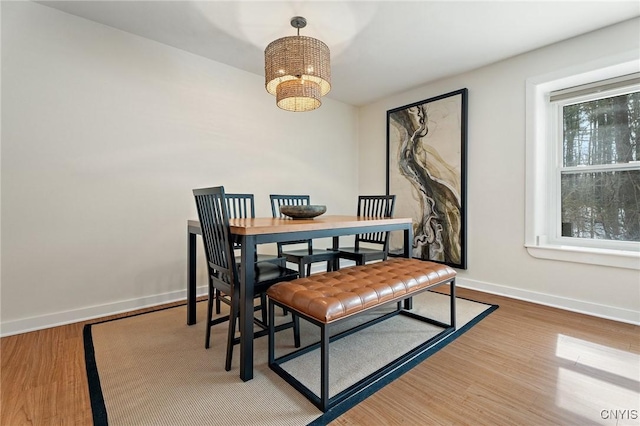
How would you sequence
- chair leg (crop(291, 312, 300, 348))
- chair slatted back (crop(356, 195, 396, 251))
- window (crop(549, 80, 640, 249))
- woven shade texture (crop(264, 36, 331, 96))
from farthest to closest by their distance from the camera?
chair slatted back (crop(356, 195, 396, 251)), window (crop(549, 80, 640, 249)), woven shade texture (crop(264, 36, 331, 96)), chair leg (crop(291, 312, 300, 348))

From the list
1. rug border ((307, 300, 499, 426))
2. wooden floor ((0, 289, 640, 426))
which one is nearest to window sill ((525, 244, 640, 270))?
wooden floor ((0, 289, 640, 426))

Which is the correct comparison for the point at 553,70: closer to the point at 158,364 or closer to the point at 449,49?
the point at 449,49

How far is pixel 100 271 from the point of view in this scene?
2.42 metres

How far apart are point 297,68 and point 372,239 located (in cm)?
181

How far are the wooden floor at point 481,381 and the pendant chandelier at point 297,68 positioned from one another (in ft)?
6.68

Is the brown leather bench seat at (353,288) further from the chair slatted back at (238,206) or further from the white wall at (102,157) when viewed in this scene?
the white wall at (102,157)

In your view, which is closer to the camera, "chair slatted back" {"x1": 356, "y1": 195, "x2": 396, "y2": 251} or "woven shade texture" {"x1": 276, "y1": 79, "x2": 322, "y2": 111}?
"woven shade texture" {"x1": 276, "y1": 79, "x2": 322, "y2": 111}

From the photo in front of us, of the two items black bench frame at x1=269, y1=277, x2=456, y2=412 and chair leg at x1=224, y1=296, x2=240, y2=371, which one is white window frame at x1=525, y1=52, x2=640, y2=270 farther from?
chair leg at x1=224, y1=296, x2=240, y2=371

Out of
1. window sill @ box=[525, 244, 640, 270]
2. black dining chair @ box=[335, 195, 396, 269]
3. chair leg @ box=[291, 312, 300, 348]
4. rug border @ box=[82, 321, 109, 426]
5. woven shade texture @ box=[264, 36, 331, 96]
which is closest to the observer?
rug border @ box=[82, 321, 109, 426]

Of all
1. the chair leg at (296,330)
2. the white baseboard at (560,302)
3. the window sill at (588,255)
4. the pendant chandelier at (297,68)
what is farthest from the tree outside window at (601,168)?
the chair leg at (296,330)

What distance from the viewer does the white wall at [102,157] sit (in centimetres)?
212

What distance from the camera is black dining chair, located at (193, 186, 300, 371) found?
5.22ft

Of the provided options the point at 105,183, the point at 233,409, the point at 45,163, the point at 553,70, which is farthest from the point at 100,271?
the point at 553,70

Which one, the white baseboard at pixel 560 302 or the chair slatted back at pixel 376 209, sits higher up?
the chair slatted back at pixel 376 209
